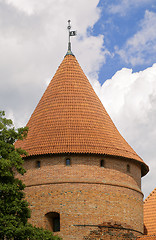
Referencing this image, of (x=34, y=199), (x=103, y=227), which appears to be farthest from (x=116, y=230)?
(x=34, y=199)

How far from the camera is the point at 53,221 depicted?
22125mm

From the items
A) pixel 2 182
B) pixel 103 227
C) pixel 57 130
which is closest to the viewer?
pixel 2 182

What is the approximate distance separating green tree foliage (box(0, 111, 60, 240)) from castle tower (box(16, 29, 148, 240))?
2.57m

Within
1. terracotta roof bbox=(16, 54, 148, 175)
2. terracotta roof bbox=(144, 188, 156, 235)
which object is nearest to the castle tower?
terracotta roof bbox=(16, 54, 148, 175)

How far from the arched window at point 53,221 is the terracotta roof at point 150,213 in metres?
4.94

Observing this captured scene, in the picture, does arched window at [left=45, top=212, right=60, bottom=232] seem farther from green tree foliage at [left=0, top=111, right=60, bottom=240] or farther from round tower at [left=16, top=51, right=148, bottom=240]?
green tree foliage at [left=0, top=111, right=60, bottom=240]

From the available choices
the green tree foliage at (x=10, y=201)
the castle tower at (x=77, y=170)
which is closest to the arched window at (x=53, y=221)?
the castle tower at (x=77, y=170)

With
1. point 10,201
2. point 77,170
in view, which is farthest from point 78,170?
point 10,201

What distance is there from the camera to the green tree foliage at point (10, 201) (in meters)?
17.9

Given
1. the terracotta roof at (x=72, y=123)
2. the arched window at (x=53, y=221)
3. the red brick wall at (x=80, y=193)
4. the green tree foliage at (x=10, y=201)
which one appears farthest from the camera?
the terracotta roof at (x=72, y=123)

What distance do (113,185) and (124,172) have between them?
3.46 feet

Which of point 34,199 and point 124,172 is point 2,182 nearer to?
point 34,199

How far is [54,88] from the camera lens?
25.0 metres

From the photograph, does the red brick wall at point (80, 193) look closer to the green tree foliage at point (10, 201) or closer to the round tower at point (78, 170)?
the round tower at point (78, 170)
